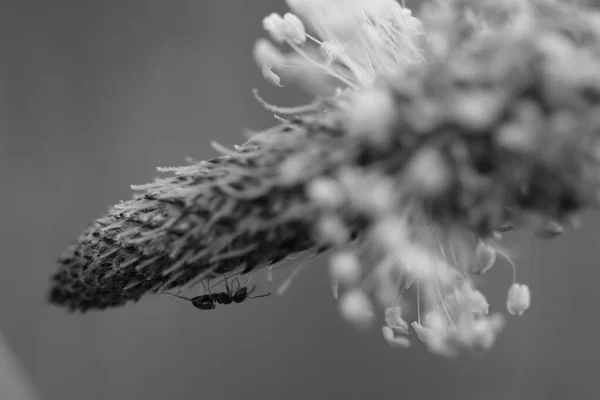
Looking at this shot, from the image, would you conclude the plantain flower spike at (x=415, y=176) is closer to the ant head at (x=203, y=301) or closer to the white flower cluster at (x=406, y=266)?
the white flower cluster at (x=406, y=266)

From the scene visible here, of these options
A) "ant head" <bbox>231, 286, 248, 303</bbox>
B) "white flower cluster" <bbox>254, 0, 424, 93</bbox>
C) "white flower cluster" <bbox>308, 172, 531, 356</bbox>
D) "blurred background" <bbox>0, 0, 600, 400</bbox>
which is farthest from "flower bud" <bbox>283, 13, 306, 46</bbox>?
"blurred background" <bbox>0, 0, 600, 400</bbox>

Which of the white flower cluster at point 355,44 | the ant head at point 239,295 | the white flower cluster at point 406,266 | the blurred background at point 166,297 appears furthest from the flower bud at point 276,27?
the blurred background at point 166,297

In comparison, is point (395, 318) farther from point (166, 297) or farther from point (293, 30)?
point (166, 297)

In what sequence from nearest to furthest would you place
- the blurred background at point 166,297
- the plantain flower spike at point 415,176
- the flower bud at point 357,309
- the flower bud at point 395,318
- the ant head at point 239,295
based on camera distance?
the plantain flower spike at point 415,176 < the flower bud at point 357,309 < the flower bud at point 395,318 < the ant head at point 239,295 < the blurred background at point 166,297

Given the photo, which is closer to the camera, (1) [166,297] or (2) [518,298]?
(2) [518,298]

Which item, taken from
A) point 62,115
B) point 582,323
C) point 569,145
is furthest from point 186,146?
point 569,145

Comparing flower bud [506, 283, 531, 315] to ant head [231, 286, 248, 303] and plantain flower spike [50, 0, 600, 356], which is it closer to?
plantain flower spike [50, 0, 600, 356]

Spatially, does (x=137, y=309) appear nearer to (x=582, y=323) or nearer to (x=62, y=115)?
(x=62, y=115)

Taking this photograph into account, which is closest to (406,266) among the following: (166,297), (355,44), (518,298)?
(518,298)
